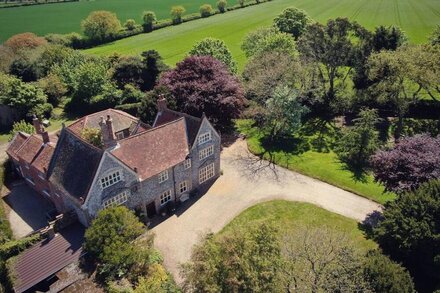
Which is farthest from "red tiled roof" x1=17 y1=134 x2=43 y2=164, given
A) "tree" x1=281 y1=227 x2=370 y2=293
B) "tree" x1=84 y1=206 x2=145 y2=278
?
"tree" x1=281 y1=227 x2=370 y2=293

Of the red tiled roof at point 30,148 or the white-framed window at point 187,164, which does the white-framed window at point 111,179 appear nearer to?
the white-framed window at point 187,164

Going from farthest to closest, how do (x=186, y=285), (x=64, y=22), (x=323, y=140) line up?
(x=64, y=22) < (x=323, y=140) < (x=186, y=285)

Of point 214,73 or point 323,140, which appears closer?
point 214,73

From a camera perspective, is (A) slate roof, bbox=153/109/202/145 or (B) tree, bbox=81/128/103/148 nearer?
(A) slate roof, bbox=153/109/202/145

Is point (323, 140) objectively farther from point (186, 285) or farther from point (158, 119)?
point (186, 285)

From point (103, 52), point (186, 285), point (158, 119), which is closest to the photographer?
point (186, 285)

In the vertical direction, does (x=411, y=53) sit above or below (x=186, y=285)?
above

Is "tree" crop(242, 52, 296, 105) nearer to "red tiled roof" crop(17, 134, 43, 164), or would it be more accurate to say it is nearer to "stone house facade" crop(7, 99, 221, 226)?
"stone house facade" crop(7, 99, 221, 226)

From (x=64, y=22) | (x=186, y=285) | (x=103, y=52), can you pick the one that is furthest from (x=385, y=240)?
(x=64, y=22)
